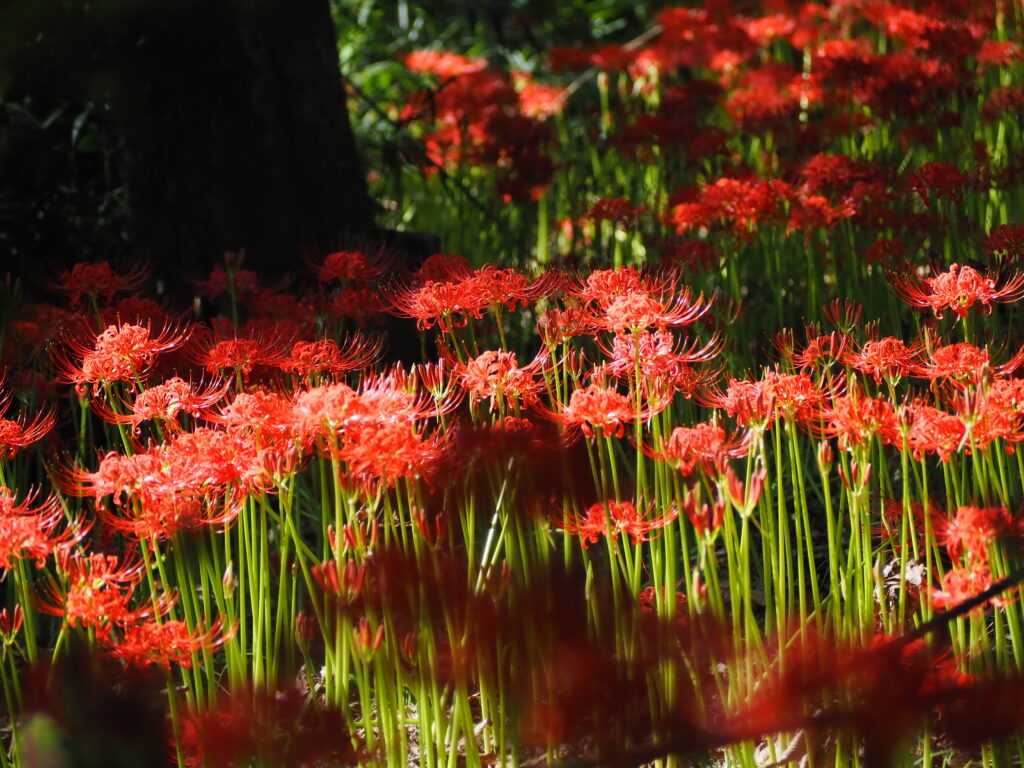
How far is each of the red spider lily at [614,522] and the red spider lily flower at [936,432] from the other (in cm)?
35

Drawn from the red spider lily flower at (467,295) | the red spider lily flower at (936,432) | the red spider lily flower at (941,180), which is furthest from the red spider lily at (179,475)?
the red spider lily flower at (941,180)

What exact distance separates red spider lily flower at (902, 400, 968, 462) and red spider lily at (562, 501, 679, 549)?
0.35 m

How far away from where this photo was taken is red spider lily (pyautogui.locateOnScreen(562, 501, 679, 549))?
167cm

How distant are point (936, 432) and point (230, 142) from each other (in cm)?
245

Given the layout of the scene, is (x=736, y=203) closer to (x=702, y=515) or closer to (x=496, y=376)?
(x=496, y=376)

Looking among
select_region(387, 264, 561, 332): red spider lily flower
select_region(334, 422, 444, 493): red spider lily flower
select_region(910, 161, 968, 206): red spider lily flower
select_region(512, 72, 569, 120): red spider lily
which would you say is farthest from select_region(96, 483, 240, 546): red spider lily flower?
select_region(512, 72, 569, 120): red spider lily

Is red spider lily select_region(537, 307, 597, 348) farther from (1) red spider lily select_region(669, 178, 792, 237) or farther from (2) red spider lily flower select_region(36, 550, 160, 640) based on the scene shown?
(1) red spider lily select_region(669, 178, 792, 237)

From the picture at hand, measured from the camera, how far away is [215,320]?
243 cm

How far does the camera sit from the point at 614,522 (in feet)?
5.73

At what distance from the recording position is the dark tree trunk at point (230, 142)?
3441 millimetres

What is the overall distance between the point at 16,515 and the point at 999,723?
1.29 meters

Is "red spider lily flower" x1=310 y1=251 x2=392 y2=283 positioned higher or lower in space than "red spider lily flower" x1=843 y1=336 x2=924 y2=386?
higher

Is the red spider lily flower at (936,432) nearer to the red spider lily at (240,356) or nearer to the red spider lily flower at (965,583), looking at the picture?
the red spider lily flower at (965,583)

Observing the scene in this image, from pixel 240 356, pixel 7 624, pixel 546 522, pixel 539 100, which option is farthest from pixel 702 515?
pixel 539 100
